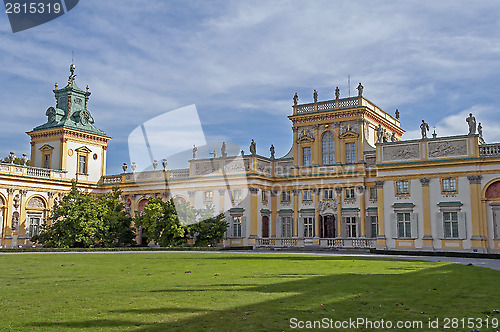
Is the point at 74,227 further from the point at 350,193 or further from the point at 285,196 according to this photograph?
the point at 350,193

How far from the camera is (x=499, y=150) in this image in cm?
3753

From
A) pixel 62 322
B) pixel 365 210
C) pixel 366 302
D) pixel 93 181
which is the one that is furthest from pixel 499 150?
pixel 93 181

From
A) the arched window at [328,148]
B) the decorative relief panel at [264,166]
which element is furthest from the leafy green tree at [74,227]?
the arched window at [328,148]

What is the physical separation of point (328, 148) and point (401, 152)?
816 centimetres

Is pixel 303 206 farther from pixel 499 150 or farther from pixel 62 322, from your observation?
pixel 62 322

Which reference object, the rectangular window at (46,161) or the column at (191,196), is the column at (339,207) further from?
the rectangular window at (46,161)

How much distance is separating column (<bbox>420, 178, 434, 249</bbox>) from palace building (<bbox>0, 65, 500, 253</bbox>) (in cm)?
8

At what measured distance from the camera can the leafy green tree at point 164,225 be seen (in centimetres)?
4222

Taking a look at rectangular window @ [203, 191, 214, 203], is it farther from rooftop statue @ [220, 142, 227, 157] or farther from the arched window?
the arched window

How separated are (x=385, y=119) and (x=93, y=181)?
33.0 m

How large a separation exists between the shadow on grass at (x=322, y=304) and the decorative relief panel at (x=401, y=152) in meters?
26.1

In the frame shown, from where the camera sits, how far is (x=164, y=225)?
4269cm

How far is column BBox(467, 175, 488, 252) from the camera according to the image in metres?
36.8

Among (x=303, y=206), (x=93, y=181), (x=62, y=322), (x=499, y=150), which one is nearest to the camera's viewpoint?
(x=62, y=322)
